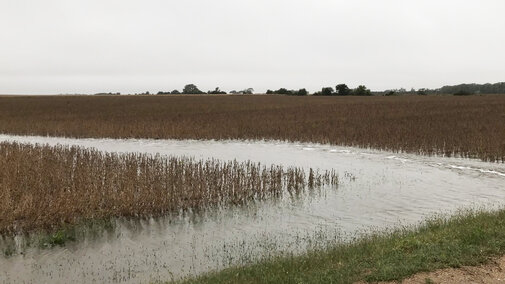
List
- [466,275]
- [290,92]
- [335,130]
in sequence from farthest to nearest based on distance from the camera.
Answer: [290,92] → [335,130] → [466,275]

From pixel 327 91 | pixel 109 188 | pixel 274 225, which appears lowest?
pixel 274 225

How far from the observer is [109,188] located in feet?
44.2

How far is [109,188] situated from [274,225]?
5.08 m

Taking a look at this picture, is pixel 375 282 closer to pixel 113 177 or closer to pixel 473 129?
pixel 113 177

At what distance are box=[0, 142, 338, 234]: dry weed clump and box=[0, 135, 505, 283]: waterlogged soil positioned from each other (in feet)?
2.31

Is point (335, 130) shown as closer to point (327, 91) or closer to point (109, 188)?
point (109, 188)

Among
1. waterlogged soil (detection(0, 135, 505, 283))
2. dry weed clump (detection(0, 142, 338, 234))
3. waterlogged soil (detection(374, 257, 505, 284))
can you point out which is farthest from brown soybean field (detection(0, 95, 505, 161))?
waterlogged soil (detection(374, 257, 505, 284))

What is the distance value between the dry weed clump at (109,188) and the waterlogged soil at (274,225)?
2.31 ft

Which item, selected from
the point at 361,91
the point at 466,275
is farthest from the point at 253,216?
the point at 361,91

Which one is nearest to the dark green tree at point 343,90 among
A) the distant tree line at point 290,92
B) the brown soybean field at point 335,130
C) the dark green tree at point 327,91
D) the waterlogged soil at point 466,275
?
the dark green tree at point 327,91

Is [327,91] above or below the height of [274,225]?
above

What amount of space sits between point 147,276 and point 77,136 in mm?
26658

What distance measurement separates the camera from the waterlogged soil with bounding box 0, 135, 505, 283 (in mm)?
9359

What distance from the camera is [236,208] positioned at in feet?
45.1
